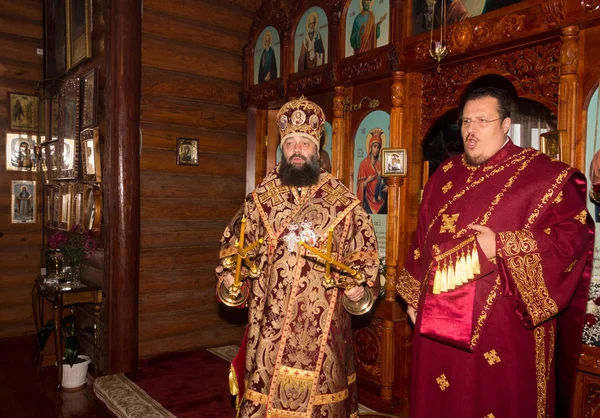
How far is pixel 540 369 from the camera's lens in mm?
2117

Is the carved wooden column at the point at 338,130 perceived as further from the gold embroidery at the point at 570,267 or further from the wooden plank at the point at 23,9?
the wooden plank at the point at 23,9

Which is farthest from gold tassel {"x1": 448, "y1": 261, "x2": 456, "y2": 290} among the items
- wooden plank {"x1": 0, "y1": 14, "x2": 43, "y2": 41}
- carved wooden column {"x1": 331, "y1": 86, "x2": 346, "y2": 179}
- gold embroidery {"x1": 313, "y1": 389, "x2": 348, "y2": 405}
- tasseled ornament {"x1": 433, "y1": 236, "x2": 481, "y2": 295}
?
wooden plank {"x1": 0, "y1": 14, "x2": 43, "y2": 41}

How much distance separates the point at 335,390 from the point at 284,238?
80cm

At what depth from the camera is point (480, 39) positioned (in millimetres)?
3059

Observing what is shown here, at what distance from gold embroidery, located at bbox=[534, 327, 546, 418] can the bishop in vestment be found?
762mm

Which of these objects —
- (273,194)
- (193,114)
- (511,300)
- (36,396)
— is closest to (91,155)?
(193,114)

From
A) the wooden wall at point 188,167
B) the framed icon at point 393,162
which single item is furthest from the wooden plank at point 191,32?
the framed icon at point 393,162

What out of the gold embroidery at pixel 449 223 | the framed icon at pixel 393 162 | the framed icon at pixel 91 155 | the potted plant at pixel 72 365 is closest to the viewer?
the gold embroidery at pixel 449 223

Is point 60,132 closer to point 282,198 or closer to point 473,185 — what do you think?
point 282,198

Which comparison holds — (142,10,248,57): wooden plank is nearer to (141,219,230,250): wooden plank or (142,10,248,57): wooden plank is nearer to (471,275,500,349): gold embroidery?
(141,219,230,250): wooden plank

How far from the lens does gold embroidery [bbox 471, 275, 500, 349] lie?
212cm

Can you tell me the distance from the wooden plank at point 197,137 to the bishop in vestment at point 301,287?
2.56 metres

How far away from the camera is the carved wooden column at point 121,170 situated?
14.1 ft

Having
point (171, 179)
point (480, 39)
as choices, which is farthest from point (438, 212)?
point (171, 179)
